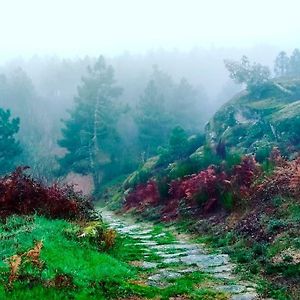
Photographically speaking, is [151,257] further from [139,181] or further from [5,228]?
[139,181]

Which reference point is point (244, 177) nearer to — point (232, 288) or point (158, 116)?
point (232, 288)

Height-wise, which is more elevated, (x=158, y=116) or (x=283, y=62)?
(x=283, y=62)

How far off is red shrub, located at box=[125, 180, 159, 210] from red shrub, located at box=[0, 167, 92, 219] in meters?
8.85

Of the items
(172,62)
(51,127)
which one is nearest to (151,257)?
(51,127)

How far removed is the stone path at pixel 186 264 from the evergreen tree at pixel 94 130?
30993mm

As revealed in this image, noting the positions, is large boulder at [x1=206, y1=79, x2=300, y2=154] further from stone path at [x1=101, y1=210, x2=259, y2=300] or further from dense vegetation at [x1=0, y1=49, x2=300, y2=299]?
stone path at [x1=101, y1=210, x2=259, y2=300]

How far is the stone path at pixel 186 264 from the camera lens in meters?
8.45

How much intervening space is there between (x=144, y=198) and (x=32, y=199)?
1123cm

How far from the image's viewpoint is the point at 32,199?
14.7 m

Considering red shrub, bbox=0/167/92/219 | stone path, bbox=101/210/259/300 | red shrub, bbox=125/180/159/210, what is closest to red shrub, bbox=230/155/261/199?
stone path, bbox=101/210/259/300

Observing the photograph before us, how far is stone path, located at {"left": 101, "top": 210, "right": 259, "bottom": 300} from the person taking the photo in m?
8.45

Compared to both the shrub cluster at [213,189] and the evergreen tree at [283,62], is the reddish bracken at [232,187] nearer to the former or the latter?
the shrub cluster at [213,189]

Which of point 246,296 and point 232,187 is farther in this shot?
point 232,187

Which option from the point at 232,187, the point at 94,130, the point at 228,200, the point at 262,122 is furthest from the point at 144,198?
the point at 94,130
